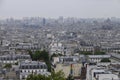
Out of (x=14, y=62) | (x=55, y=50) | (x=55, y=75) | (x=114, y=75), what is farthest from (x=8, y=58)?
(x=55, y=75)

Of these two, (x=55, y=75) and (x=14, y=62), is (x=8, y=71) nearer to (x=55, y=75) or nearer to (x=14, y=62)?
(x=14, y=62)

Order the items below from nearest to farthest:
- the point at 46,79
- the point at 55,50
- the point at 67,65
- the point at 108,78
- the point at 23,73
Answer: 1. the point at 46,79
2. the point at 108,78
3. the point at 23,73
4. the point at 67,65
5. the point at 55,50

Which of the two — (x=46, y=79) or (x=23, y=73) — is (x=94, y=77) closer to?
(x=23, y=73)

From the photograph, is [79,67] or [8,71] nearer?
[8,71]

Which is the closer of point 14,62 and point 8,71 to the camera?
point 8,71

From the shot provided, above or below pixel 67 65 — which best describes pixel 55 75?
above

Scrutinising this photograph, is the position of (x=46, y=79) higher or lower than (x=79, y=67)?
higher

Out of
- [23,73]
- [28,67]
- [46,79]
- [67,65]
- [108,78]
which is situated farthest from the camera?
[67,65]

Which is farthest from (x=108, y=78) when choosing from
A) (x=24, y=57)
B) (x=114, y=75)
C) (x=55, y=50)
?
(x=55, y=50)

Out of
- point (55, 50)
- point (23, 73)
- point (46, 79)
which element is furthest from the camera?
point (55, 50)
